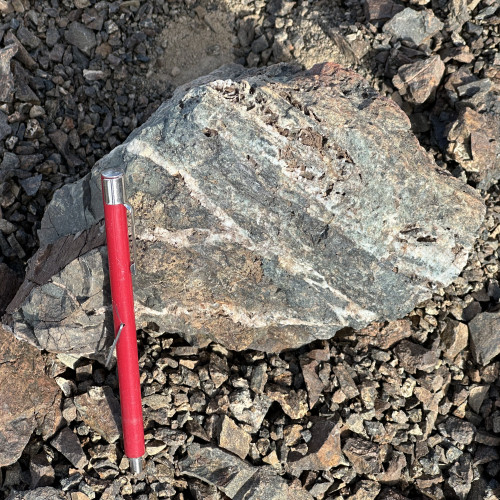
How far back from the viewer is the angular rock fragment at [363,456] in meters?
3.60

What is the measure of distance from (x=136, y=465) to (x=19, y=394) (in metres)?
0.83

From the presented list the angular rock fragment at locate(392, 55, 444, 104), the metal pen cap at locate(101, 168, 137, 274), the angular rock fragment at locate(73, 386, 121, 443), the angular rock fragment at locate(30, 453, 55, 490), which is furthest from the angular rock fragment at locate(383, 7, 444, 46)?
the angular rock fragment at locate(30, 453, 55, 490)

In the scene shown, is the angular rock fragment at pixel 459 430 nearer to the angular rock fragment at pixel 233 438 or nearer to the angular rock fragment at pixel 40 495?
the angular rock fragment at pixel 233 438

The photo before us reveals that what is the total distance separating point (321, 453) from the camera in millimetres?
3523

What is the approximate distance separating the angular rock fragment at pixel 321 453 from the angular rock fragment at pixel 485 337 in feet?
3.92

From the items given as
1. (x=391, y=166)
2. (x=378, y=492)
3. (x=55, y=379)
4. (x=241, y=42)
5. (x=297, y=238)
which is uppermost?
(x=241, y=42)

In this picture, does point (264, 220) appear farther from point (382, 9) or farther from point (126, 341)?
point (382, 9)

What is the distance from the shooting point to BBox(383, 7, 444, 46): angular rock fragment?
479 cm

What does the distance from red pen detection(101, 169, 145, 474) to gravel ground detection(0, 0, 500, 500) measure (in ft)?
0.57

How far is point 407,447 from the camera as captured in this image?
12.3 ft

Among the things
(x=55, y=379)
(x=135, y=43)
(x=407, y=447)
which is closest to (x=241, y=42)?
(x=135, y=43)

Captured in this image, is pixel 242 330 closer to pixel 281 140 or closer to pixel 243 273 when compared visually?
pixel 243 273

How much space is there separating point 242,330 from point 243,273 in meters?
0.42

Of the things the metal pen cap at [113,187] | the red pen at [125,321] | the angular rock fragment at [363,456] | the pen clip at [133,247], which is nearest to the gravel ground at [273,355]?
the angular rock fragment at [363,456]
